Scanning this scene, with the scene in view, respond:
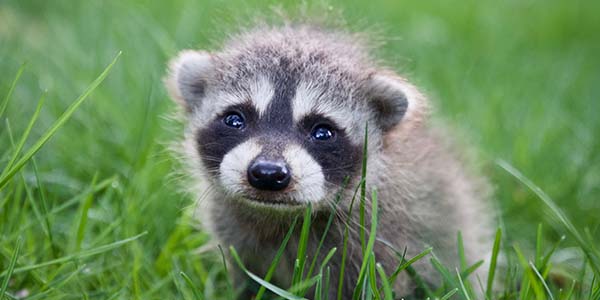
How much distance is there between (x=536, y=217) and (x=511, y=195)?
28 centimetres

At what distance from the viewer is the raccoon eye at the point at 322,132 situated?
4094 mm

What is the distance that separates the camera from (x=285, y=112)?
13.1ft


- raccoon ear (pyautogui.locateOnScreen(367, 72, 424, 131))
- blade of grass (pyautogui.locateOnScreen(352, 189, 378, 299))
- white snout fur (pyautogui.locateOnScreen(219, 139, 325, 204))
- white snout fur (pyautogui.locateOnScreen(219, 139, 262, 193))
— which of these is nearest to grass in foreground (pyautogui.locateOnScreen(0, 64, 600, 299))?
blade of grass (pyautogui.locateOnScreen(352, 189, 378, 299))

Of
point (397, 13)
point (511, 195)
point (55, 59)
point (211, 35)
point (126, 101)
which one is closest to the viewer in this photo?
point (211, 35)

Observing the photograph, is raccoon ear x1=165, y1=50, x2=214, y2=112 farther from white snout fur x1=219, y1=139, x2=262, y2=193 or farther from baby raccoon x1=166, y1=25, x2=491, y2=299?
white snout fur x1=219, y1=139, x2=262, y2=193

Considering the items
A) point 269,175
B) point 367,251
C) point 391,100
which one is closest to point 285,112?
point 269,175

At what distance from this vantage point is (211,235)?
4.75 meters

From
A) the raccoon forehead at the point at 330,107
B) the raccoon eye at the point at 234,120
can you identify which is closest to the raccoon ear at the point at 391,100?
the raccoon forehead at the point at 330,107

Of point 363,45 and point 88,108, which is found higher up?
point 363,45

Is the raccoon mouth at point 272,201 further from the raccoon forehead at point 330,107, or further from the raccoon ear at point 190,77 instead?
the raccoon ear at point 190,77

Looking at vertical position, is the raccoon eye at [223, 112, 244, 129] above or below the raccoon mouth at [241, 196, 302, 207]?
above

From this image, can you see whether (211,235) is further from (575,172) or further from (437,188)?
(575,172)

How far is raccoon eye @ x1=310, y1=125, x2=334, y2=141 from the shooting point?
4094 mm

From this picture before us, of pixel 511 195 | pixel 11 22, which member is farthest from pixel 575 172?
pixel 11 22
